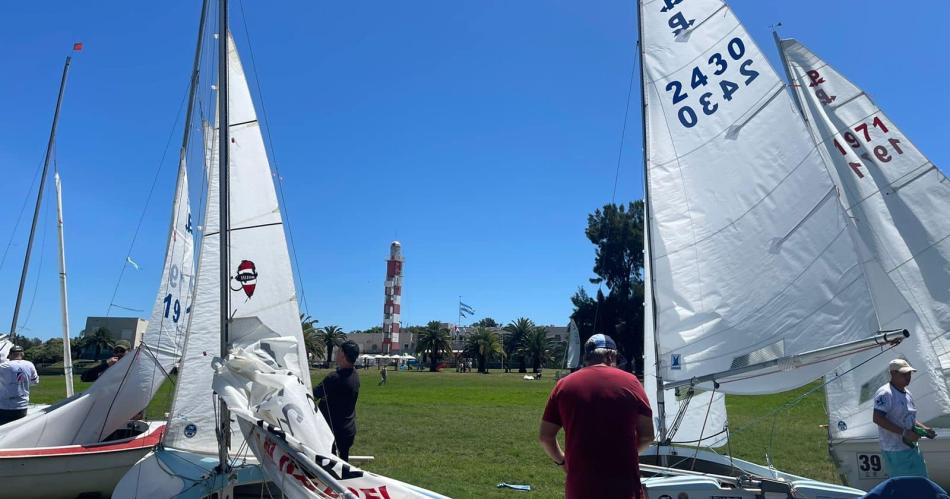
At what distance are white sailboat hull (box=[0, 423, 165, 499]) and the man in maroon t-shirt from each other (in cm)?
541

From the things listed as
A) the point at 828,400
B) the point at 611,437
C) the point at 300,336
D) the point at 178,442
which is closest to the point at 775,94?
the point at 828,400

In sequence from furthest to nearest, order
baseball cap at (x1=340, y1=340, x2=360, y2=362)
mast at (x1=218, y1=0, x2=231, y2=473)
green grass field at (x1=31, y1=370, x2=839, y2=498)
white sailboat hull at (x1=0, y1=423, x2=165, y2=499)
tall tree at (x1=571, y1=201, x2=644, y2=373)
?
tall tree at (x1=571, y1=201, x2=644, y2=373) → green grass field at (x1=31, y1=370, x2=839, y2=498) → white sailboat hull at (x1=0, y1=423, x2=165, y2=499) → baseball cap at (x1=340, y1=340, x2=360, y2=362) → mast at (x1=218, y1=0, x2=231, y2=473)

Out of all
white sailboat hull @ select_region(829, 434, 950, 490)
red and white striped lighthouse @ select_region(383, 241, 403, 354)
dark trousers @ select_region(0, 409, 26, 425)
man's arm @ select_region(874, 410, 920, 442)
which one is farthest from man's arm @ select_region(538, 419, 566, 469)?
red and white striped lighthouse @ select_region(383, 241, 403, 354)

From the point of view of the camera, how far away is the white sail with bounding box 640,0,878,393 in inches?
240

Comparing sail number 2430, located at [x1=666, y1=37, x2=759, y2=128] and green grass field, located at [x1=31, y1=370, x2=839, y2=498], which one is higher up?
sail number 2430, located at [x1=666, y1=37, x2=759, y2=128]

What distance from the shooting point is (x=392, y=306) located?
7700 cm

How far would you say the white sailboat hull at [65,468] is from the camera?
6723 mm

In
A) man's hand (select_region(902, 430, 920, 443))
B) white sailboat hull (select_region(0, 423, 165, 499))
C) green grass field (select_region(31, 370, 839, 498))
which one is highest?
man's hand (select_region(902, 430, 920, 443))

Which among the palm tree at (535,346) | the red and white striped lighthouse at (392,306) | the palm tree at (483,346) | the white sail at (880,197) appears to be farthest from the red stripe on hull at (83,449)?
the palm tree at (535,346)

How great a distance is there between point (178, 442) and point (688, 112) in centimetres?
605

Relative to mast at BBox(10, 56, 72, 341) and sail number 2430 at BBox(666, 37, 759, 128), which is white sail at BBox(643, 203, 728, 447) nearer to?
sail number 2430 at BBox(666, 37, 759, 128)

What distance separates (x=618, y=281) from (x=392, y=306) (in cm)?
2937

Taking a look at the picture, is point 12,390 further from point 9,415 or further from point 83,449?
point 83,449

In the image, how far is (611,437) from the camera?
3.50 meters
